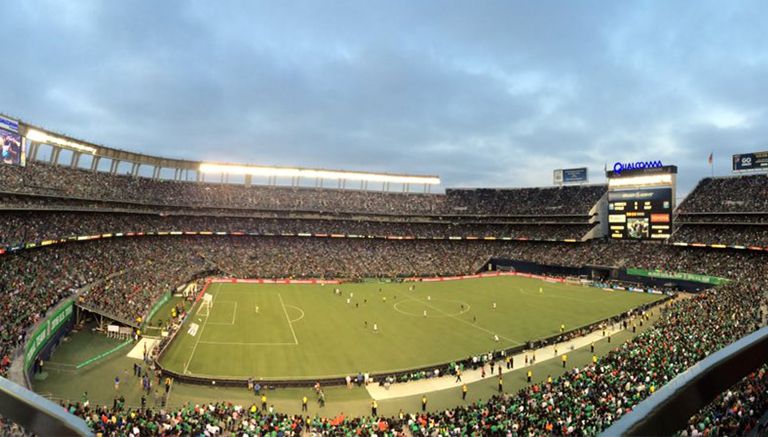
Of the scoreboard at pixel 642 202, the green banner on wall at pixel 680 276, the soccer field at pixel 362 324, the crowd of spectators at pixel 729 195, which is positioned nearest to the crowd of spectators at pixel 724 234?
the crowd of spectators at pixel 729 195

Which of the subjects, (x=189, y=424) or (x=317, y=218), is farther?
(x=317, y=218)

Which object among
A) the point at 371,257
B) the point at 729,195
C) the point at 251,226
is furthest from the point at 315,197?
the point at 729,195

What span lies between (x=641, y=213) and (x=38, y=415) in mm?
81866

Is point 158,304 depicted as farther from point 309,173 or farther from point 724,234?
point 724,234

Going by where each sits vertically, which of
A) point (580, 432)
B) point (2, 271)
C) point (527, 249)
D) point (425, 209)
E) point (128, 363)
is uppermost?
point (425, 209)

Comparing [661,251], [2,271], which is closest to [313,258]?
[2,271]

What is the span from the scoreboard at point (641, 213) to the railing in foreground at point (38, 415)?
79945 millimetres

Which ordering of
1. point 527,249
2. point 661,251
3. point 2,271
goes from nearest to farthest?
point 2,271 → point 661,251 → point 527,249

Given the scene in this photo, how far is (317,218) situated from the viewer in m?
96.8

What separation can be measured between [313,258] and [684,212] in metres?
68.3

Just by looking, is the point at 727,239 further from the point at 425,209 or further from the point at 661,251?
the point at 425,209

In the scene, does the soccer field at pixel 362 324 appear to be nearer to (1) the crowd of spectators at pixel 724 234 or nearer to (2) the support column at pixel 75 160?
(1) the crowd of spectators at pixel 724 234

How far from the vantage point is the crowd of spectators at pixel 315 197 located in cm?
6525

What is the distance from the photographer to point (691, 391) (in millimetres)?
3016
